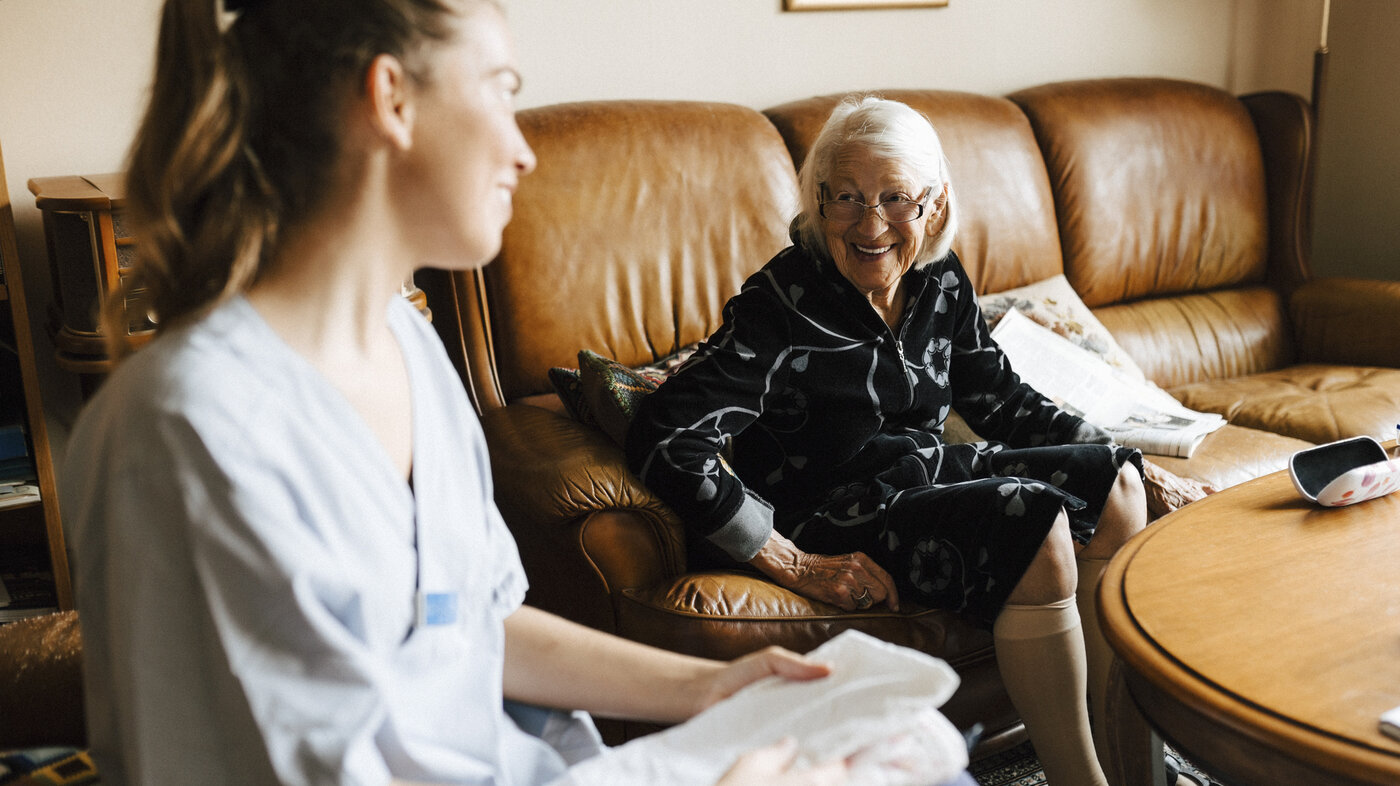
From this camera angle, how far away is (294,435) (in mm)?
714

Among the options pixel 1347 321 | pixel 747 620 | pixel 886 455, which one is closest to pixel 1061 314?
pixel 1347 321

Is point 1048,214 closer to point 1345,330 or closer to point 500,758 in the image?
point 1345,330

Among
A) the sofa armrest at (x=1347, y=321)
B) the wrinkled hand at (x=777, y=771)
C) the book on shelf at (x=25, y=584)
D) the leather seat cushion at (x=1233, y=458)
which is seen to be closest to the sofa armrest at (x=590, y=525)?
the wrinkled hand at (x=777, y=771)

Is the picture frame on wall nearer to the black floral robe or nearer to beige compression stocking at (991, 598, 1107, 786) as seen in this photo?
the black floral robe

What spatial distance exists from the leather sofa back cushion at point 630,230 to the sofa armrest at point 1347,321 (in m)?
1.67

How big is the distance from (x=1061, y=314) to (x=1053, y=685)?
1.34m

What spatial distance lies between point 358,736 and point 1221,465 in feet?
6.50

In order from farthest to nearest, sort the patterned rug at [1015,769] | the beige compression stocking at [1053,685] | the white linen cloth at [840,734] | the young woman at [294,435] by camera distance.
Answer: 1. the patterned rug at [1015,769]
2. the beige compression stocking at [1053,685]
3. the white linen cloth at [840,734]
4. the young woman at [294,435]

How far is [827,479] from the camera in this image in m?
1.79

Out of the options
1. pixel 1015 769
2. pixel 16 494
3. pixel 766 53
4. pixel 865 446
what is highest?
pixel 766 53

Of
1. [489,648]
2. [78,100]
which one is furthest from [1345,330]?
[78,100]

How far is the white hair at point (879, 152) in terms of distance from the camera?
1.73 metres

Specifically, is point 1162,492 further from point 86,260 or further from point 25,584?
point 25,584

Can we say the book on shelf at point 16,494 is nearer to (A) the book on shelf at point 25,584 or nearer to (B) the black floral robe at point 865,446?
(A) the book on shelf at point 25,584
